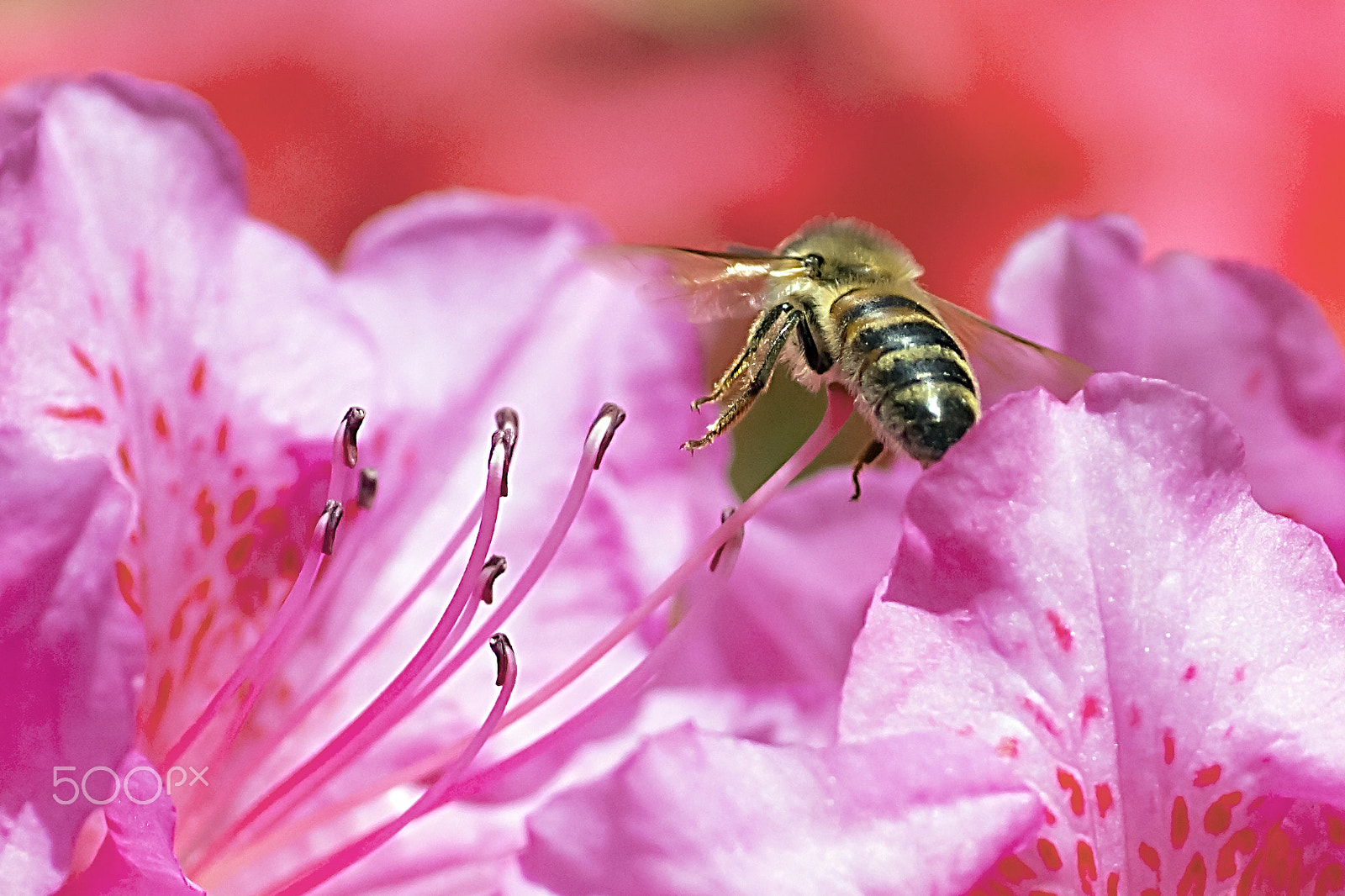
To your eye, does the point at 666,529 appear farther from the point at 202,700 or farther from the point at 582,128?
the point at 582,128

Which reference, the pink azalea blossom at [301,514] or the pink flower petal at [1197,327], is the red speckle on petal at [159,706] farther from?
the pink flower petal at [1197,327]

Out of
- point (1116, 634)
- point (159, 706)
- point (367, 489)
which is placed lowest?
point (159, 706)

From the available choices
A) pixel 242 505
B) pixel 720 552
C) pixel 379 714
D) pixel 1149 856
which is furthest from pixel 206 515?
pixel 1149 856

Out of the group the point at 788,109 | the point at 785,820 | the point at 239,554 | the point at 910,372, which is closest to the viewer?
the point at 785,820

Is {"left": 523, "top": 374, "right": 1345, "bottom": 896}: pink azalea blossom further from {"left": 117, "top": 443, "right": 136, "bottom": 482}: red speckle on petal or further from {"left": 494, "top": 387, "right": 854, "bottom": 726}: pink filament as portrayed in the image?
{"left": 117, "top": 443, "right": 136, "bottom": 482}: red speckle on petal

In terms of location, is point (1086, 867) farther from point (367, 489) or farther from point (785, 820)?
point (367, 489)

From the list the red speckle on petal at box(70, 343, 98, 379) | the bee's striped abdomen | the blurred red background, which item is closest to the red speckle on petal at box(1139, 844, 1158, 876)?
the bee's striped abdomen

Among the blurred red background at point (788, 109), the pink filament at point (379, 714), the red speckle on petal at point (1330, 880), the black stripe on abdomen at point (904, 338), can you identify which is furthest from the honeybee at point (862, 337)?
the blurred red background at point (788, 109)

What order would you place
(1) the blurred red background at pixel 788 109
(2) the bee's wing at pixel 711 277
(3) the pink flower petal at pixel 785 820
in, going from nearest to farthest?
(3) the pink flower petal at pixel 785 820 → (2) the bee's wing at pixel 711 277 → (1) the blurred red background at pixel 788 109
